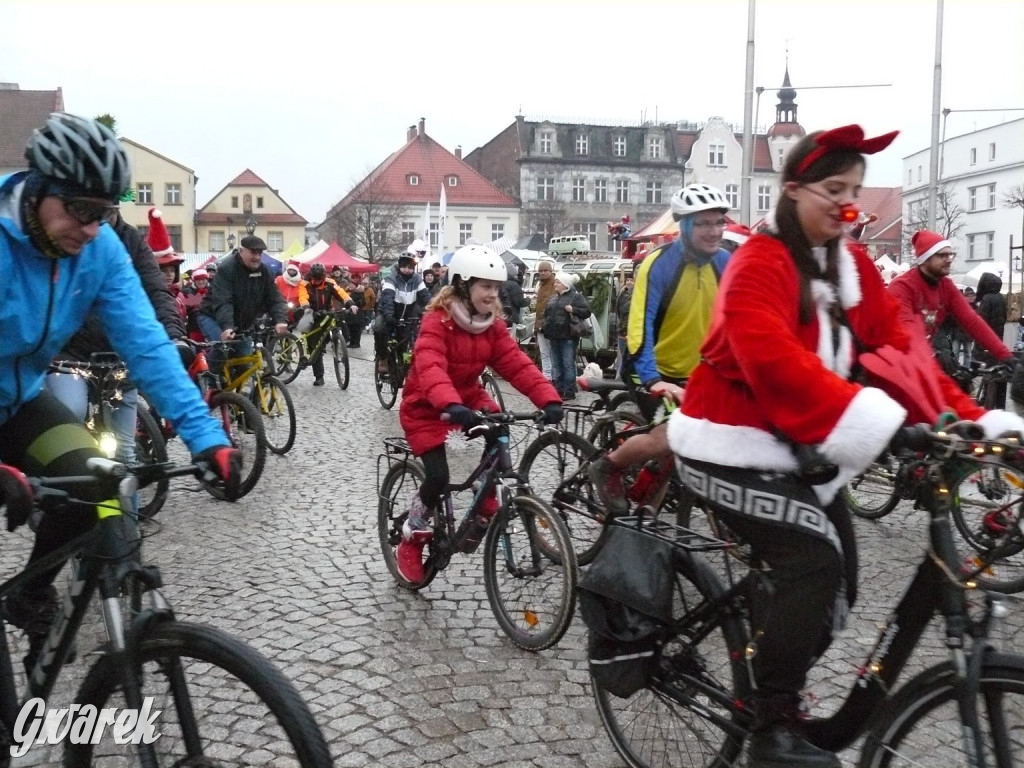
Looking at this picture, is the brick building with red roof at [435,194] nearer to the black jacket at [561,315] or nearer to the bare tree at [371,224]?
the bare tree at [371,224]

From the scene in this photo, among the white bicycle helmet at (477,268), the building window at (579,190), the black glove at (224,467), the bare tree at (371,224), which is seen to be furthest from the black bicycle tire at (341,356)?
the building window at (579,190)

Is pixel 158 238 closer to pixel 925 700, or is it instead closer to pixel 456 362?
pixel 456 362

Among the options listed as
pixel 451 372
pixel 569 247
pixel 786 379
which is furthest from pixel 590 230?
pixel 786 379

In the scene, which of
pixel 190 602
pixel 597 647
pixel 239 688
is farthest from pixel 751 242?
pixel 190 602

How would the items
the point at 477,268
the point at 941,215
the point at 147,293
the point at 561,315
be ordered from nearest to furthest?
the point at 477,268 → the point at 147,293 → the point at 561,315 → the point at 941,215

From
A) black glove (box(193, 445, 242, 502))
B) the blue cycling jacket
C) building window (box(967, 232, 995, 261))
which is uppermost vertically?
building window (box(967, 232, 995, 261))

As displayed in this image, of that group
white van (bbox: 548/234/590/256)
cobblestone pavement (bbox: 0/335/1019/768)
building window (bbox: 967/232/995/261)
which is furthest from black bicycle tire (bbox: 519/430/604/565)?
building window (bbox: 967/232/995/261)

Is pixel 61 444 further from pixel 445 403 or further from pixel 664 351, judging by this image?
pixel 664 351

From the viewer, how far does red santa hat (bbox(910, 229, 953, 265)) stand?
24.0 feet

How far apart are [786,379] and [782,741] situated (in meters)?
0.99

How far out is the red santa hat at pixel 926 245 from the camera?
7320 millimetres

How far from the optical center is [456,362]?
5230 millimetres

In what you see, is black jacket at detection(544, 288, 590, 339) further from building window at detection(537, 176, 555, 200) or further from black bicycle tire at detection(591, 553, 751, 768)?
building window at detection(537, 176, 555, 200)

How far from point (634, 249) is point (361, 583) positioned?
18.2 m
